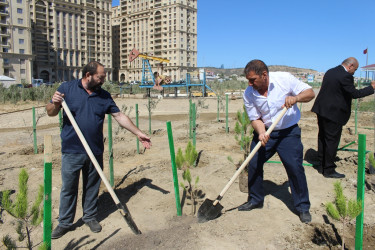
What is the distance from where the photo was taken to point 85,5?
7950 cm

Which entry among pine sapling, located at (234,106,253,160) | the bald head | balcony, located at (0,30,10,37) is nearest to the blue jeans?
pine sapling, located at (234,106,253,160)

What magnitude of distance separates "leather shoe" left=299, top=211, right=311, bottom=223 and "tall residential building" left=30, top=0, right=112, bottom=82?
64675mm

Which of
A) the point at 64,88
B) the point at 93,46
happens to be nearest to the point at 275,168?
the point at 64,88

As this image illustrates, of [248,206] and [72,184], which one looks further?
[248,206]

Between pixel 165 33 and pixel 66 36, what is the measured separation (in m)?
24.9

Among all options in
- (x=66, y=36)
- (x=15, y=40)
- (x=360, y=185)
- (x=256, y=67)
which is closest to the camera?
(x=360, y=185)

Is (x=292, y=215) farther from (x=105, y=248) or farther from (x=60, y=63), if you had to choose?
(x=60, y=63)

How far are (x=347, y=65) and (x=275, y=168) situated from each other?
5.55 feet

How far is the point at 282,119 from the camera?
2.97 m

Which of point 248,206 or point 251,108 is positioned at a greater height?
point 251,108

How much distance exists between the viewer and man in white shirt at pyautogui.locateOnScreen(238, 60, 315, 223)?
2871mm

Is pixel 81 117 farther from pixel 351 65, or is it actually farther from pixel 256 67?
pixel 351 65

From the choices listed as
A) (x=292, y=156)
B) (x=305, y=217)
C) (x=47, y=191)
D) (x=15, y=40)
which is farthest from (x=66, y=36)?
(x=47, y=191)

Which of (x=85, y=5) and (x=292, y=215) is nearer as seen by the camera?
(x=292, y=215)
